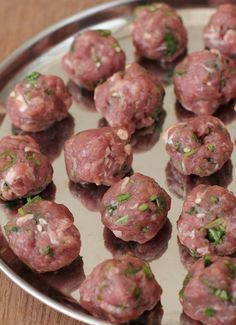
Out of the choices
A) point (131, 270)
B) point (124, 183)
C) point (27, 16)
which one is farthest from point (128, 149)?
point (27, 16)

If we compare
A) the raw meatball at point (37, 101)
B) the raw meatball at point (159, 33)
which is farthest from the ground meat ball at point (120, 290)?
the raw meatball at point (159, 33)

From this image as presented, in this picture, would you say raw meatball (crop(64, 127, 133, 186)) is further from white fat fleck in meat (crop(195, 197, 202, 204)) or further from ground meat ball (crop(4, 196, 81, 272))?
white fat fleck in meat (crop(195, 197, 202, 204))

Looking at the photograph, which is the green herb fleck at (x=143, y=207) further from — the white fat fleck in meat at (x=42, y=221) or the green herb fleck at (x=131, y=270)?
the white fat fleck in meat at (x=42, y=221)

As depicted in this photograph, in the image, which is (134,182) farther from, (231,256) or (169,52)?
(169,52)

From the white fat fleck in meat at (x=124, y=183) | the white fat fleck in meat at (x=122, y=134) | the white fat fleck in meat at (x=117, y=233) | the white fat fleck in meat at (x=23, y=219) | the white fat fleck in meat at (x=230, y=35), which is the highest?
the white fat fleck in meat at (x=23, y=219)

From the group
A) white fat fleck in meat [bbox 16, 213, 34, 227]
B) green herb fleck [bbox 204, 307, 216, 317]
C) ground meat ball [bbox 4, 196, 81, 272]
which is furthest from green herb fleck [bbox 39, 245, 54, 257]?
green herb fleck [bbox 204, 307, 216, 317]

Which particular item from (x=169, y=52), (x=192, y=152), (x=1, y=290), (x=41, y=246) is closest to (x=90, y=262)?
(x=41, y=246)
